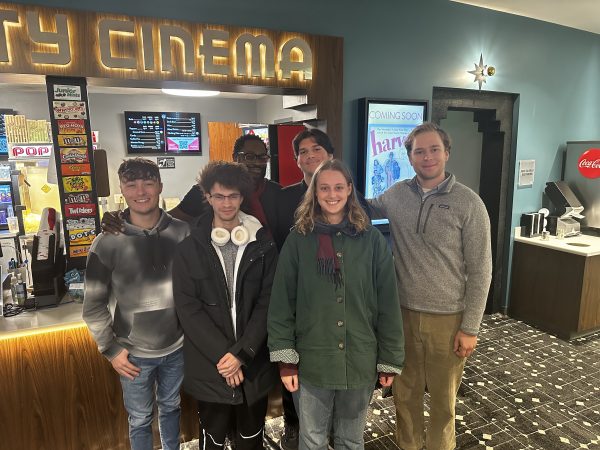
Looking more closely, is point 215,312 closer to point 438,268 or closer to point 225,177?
point 225,177

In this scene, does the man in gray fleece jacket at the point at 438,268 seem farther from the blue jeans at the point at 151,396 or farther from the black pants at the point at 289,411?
the blue jeans at the point at 151,396

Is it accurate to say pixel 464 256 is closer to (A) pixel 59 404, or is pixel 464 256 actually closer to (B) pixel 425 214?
(B) pixel 425 214

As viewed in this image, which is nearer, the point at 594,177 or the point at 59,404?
the point at 59,404

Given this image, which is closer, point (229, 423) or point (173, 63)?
point (229, 423)

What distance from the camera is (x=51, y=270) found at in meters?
2.12

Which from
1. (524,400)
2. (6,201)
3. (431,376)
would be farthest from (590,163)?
(6,201)

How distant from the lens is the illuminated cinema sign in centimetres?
198

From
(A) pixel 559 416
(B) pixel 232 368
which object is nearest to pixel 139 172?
(B) pixel 232 368

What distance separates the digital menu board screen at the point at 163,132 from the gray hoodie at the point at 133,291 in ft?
14.9

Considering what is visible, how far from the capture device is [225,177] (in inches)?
63.5

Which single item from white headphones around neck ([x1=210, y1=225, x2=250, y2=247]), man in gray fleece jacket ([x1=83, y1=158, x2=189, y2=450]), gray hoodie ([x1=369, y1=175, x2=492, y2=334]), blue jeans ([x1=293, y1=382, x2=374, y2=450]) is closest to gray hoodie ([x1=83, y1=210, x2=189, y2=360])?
man in gray fleece jacket ([x1=83, y1=158, x2=189, y2=450])

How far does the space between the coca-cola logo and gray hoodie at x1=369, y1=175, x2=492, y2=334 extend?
286 centimetres

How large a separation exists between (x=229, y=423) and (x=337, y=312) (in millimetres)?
720

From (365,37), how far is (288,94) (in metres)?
0.74
